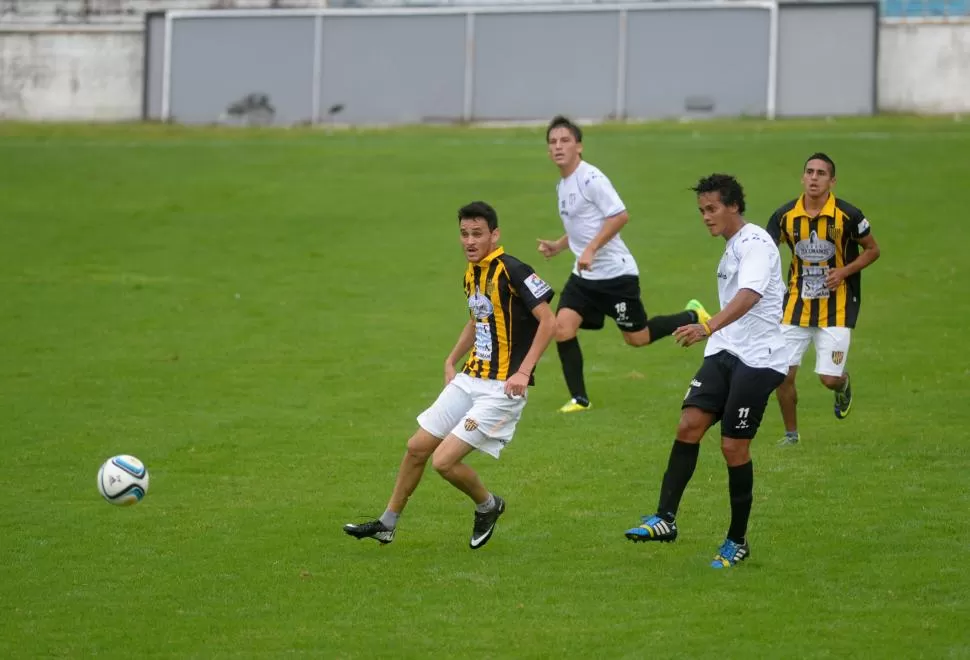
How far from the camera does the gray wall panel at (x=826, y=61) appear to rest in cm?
3262

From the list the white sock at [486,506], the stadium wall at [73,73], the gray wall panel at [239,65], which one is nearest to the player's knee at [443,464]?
the white sock at [486,506]

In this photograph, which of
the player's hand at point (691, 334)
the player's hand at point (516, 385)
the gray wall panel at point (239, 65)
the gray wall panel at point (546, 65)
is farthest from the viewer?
the gray wall panel at point (239, 65)

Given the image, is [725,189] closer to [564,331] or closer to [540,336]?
[540,336]

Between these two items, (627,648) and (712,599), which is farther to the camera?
(712,599)

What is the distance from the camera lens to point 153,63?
120 ft

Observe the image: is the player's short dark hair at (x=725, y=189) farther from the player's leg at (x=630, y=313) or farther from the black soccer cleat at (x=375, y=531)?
the player's leg at (x=630, y=313)

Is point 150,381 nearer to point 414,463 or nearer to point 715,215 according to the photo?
point 414,463

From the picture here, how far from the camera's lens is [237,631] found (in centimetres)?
747

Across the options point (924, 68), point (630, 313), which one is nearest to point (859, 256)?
point (630, 313)

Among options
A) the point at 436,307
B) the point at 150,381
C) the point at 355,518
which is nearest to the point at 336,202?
the point at 436,307

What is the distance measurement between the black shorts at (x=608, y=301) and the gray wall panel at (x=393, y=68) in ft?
73.4

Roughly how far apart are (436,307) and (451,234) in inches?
156

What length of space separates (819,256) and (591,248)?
205 centimetres

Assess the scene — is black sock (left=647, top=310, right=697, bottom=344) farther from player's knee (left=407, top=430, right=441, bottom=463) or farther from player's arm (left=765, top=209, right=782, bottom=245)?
player's knee (left=407, top=430, right=441, bottom=463)
